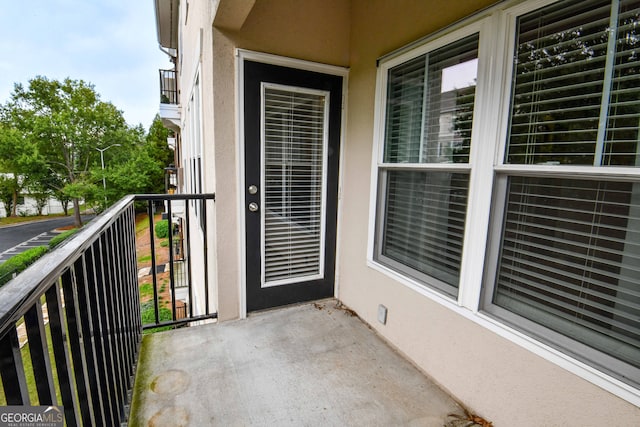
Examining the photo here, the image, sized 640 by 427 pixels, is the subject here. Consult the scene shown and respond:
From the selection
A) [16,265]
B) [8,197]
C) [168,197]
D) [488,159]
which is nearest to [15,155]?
[8,197]

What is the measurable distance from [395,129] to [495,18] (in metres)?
0.82

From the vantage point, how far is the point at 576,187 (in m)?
1.20

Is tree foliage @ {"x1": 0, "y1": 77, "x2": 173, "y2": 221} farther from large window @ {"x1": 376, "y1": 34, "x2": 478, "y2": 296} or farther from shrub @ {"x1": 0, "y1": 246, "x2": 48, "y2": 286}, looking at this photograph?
shrub @ {"x1": 0, "y1": 246, "x2": 48, "y2": 286}

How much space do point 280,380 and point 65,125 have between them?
1963 centimetres

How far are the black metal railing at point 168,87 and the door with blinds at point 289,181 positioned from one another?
818 centimetres

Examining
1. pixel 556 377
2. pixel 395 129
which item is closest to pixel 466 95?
pixel 395 129

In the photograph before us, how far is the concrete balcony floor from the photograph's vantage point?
5.08ft

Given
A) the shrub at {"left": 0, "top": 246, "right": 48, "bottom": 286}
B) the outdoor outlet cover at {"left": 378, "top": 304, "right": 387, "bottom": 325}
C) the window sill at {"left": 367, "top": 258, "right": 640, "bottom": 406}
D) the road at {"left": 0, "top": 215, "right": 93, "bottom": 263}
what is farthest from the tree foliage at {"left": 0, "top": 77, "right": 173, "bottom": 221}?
the window sill at {"left": 367, "top": 258, "right": 640, "bottom": 406}

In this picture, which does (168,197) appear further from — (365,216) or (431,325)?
(431,325)

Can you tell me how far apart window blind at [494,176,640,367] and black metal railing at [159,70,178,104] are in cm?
991

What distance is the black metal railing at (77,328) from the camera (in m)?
0.49

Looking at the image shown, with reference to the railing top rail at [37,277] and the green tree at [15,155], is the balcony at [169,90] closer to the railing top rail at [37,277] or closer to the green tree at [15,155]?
the railing top rail at [37,277]

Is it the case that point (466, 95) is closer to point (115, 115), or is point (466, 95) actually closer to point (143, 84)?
point (115, 115)

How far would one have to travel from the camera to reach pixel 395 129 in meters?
2.11
